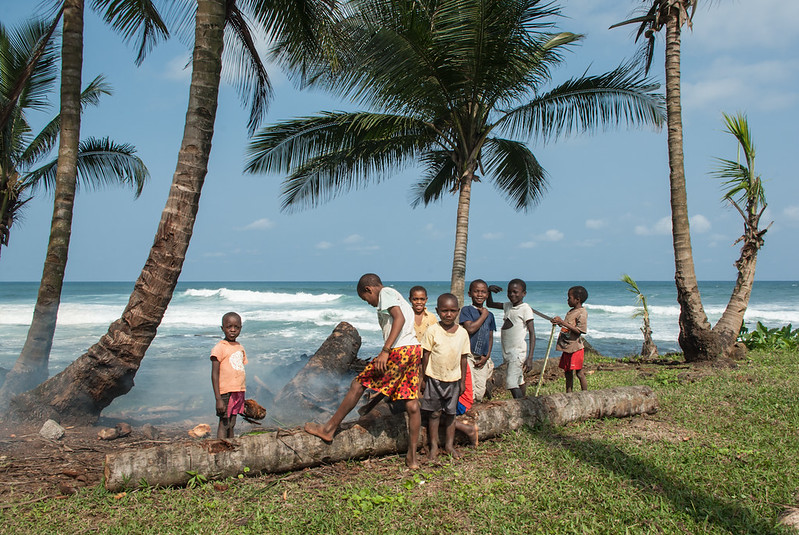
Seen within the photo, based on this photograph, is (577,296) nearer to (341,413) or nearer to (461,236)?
(461,236)

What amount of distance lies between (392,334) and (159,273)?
2794 millimetres

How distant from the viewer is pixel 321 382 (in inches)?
306

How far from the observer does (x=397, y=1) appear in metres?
7.17

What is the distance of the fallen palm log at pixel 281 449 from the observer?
369cm

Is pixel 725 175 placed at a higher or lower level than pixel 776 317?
higher

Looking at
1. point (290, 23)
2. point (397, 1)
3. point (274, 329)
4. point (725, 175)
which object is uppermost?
point (397, 1)

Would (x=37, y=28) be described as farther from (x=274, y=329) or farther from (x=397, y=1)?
(x=274, y=329)

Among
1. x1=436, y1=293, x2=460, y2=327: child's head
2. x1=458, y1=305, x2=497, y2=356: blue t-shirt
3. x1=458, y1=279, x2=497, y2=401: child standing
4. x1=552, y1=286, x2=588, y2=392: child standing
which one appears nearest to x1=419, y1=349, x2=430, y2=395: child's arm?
x1=436, y1=293, x2=460, y2=327: child's head

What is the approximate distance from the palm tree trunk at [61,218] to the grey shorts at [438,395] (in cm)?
455

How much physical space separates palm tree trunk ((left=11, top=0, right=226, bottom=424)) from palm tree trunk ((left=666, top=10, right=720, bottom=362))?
296 inches

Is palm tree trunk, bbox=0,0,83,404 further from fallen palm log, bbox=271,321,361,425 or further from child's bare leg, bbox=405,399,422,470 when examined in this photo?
child's bare leg, bbox=405,399,422,470

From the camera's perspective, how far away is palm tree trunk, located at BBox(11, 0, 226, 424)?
5.42m

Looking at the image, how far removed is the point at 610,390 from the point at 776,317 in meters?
29.3

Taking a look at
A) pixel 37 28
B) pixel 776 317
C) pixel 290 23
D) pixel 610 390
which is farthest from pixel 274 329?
pixel 776 317
